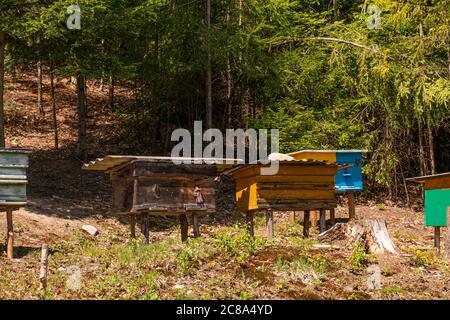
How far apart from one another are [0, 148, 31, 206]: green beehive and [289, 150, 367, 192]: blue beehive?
9339 millimetres

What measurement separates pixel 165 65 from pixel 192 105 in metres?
2.68

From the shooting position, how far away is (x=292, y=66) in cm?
2700

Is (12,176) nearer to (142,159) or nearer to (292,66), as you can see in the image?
(142,159)

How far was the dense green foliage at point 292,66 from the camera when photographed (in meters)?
23.0

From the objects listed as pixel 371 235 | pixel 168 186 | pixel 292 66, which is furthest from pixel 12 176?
pixel 292 66

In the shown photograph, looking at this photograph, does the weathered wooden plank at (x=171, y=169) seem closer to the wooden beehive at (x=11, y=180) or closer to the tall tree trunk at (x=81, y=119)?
the wooden beehive at (x=11, y=180)

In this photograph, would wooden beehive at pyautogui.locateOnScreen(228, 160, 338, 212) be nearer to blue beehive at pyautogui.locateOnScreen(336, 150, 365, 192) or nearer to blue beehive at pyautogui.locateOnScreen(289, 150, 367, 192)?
blue beehive at pyautogui.locateOnScreen(289, 150, 367, 192)

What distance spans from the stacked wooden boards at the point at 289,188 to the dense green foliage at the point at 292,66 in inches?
279

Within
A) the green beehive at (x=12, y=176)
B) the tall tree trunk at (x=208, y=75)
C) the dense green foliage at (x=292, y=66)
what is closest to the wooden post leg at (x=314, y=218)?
the dense green foliage at (x=292, y=66)

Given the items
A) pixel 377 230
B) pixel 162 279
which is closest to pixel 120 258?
pixel 162 279

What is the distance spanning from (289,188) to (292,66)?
35.5ft

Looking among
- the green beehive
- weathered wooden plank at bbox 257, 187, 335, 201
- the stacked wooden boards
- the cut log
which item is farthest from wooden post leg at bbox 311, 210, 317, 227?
the green beehive

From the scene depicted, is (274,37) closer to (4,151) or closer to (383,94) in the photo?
(383,94)

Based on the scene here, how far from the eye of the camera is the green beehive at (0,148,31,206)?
1412cm
